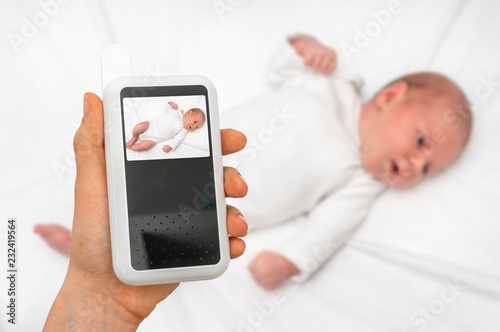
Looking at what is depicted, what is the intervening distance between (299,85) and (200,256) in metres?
0.54

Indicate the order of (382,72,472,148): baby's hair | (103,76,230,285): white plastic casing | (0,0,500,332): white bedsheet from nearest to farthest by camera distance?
(103,76,230,285): white plastic casing → (0,0,500,332): white bedsheet → (382,72,472,148): baby's hair

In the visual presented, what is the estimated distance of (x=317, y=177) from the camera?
3.21 feet

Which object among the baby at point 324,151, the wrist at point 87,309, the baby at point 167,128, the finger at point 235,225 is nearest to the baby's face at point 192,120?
the baby at point 167,128

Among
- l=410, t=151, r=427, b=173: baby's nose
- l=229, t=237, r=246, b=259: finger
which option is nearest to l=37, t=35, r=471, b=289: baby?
l=410, t=151, r=427, b=173: baby's nose

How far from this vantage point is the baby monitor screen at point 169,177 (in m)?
0.59

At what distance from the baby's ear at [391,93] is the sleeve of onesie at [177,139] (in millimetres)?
533

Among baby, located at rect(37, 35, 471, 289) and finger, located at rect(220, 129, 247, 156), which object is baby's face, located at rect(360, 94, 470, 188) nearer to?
baby, located at rect(37, 35, 471, 289)

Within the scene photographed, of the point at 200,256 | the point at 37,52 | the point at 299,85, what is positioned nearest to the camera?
the point at 200,256

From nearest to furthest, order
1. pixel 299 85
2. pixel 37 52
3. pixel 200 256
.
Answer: pixel 200 256
pixel 37 52
pixel 299 85

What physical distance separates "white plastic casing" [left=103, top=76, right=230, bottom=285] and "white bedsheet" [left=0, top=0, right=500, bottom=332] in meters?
0.29

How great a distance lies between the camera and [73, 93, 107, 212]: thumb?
1.98 feet

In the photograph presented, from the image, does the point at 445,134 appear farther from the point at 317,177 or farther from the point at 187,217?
the point at 187,217

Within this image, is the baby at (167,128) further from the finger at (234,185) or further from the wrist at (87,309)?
the wrist at (87,309)

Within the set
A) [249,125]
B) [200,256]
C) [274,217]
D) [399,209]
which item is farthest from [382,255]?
[200,256]
